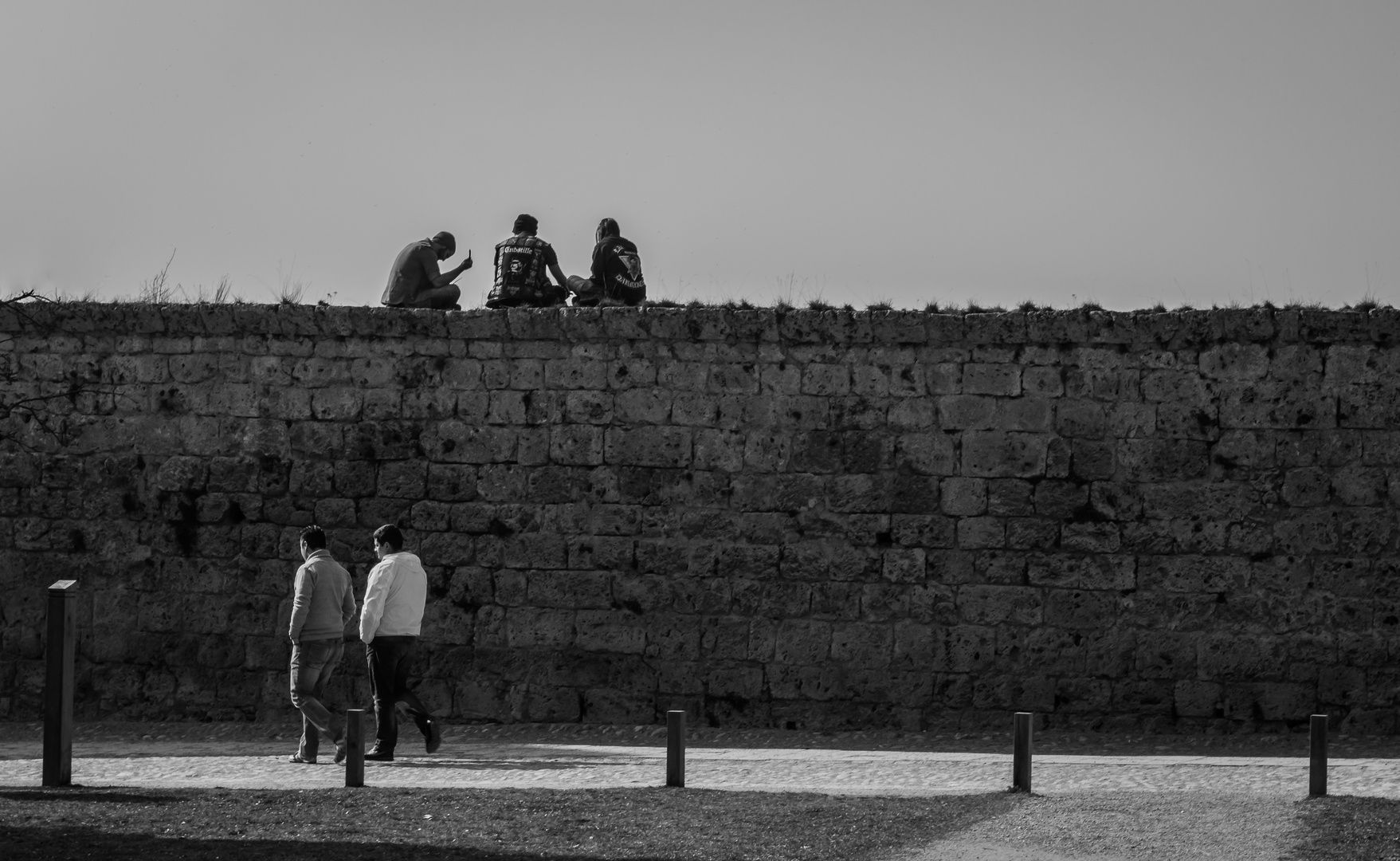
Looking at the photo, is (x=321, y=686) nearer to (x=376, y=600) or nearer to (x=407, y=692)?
(x=407, y=692)

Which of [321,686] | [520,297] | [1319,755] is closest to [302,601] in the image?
[321,686]

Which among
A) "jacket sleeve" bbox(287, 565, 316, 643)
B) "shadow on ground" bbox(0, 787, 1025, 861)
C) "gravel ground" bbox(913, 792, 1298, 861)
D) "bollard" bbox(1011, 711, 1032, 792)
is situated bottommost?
"shadow on ground" bbox(0, 787, 1025, 861)

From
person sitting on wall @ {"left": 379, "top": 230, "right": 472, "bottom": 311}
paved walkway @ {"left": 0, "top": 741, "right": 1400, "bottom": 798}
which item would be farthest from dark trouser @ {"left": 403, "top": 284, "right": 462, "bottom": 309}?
paved walkway @ {"left": 0, "top": 741, "right": 1400, "bottom": 798}

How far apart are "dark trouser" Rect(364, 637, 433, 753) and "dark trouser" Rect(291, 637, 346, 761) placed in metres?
0.28

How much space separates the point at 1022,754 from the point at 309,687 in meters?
4.23

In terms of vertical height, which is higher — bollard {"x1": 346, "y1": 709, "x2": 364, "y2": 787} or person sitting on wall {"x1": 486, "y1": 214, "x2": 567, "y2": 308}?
person sitting on wall {"x1": 486, "y1": 214, "x2": 567, "y2": 308}

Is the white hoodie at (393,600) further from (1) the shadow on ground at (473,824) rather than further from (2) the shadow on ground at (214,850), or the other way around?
(2) the shadow on ground at (214,850)

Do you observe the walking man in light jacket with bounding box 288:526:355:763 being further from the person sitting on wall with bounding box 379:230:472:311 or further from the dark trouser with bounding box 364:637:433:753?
the person sitting on wall with bounding box 379:230:472:311

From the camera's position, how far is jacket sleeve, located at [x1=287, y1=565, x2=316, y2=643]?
33.9ft

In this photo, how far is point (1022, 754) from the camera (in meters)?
8.96

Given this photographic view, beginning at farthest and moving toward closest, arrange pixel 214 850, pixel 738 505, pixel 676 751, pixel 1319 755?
pixel 738 505 < pixel 676 751 < pixel 1319 755 < pixel 214 850

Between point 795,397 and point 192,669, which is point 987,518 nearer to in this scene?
point 795,397

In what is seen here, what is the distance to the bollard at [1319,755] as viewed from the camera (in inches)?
340

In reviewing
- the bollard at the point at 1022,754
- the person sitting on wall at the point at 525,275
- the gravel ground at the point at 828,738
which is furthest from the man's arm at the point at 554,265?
the bollard at the point at 1022,754
